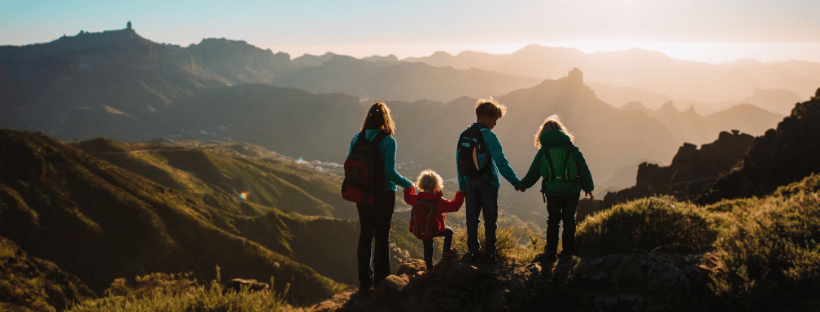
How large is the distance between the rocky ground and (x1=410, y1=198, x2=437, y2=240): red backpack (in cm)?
67

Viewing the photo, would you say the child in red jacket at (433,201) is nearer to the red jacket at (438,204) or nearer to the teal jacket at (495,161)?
the red jacket at (438,204)

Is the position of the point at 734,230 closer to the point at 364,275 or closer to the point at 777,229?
the point at 777,229

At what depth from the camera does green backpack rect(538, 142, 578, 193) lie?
606 cm

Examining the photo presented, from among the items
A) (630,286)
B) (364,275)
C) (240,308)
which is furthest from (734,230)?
(240,308)

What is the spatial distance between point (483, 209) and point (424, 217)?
1.01 meters

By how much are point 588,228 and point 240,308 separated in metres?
6.02

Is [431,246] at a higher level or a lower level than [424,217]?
lower

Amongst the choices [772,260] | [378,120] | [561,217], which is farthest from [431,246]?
[772,260]

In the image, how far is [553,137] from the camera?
621cm

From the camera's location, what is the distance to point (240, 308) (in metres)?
5.53

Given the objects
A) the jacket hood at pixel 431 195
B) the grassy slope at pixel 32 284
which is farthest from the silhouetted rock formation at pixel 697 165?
the grassy slope at pixel 32 284

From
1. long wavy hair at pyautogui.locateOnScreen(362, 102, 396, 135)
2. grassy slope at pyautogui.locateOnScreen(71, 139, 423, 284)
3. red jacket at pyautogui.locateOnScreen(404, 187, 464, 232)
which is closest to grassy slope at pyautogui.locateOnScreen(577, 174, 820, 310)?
red jacket at pyautogui.locateOnScreen(404, 187, 464, 232)

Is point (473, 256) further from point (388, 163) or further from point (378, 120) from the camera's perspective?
point (378, 120)

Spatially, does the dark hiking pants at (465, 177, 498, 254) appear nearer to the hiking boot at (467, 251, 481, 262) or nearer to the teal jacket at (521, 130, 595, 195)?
the hiking boot at (467, 251, 481, 262)
